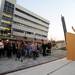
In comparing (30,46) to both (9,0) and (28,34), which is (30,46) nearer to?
(9,0)

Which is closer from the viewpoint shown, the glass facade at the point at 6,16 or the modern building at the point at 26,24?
the glass facade at the point at 6,16

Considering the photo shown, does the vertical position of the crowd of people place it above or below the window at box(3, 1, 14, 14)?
below

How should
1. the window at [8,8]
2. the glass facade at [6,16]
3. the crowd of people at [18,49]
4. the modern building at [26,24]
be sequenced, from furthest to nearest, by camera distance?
1. the modern building at [26,24]
2. the window at [8,8]
3. the glass facade at [6,16]
4. the crowd of people at [18,49]

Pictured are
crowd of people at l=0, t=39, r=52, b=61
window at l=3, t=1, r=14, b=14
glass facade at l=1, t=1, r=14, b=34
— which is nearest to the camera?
crowd of people at l=0, t=39, r=52, b=61

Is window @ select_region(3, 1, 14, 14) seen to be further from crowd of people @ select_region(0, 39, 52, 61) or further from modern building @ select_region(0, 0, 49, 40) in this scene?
crowd of people @ select_region(0, 39, 52, 61)

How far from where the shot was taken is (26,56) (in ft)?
74.9

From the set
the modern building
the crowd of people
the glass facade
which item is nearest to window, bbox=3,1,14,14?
the glass facade

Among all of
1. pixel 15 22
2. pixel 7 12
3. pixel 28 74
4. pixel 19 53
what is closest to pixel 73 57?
pixel 19 53

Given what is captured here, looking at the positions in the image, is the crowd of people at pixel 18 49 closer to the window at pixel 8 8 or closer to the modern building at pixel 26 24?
the window at pixel 8 8

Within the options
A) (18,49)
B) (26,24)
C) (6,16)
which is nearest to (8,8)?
(6,16)

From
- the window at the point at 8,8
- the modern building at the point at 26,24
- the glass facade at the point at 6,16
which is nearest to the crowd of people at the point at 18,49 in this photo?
the glass facade at the point at 6,16

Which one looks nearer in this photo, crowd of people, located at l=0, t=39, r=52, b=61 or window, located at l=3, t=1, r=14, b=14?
crowd of people, located at l=0, t=39, r=52, b=61

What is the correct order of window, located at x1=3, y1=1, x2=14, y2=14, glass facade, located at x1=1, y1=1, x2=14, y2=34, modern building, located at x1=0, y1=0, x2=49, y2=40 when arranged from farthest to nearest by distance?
1. modern building, located at x1=0, y1=0, x2=49, y2=40
2. window, located at x1=3, y1=1, x2=14, y2=14
3. glass facade, located at x1=1, y1=1, x2=14, y2=34

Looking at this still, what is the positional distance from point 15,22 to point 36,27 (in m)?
32.8
